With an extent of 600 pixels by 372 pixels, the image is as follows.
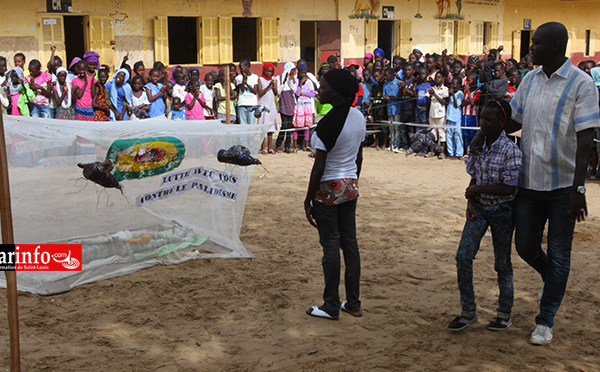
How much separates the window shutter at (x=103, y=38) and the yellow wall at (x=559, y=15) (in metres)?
15.6

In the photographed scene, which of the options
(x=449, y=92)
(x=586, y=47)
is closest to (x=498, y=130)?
(x=449, y=92)

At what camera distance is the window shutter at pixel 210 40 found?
16.3 meters

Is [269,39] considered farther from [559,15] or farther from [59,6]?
[559,15]

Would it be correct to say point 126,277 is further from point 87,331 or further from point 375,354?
point 375,354

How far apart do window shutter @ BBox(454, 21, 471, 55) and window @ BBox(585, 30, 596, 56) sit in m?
8.69

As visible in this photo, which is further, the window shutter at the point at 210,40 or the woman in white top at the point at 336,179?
the window shutter at the point at 210,40

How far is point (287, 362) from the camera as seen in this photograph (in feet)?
12.8

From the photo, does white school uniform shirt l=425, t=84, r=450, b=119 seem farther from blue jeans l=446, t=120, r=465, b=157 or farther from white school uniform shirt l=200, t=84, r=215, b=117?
white school uniform shirt l=200, t=84, r=215, b=117

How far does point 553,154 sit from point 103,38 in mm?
12684

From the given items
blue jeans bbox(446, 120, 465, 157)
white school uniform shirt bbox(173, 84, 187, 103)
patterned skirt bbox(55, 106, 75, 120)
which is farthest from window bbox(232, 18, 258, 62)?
patterned skirt bbox(55, 106, 75, 120)

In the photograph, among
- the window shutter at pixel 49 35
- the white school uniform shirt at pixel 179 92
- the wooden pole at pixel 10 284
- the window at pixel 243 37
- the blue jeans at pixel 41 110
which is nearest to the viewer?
the wooden pole at pixel 10 284

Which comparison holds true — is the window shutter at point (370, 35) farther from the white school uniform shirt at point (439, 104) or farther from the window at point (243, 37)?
the white school uniform shirt at point (439, 104)

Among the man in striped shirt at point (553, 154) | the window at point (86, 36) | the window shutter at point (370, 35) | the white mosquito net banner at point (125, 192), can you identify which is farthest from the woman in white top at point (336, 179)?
the window shutter at point (370, 35)

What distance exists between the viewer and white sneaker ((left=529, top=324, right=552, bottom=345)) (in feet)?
13.3
